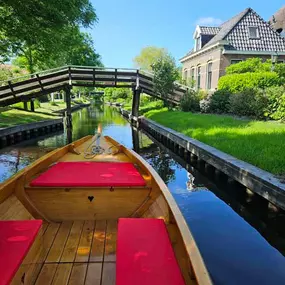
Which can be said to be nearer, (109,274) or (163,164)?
(109,274)

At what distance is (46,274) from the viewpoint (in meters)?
2.44

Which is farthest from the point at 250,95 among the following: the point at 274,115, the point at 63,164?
the point at 63,164

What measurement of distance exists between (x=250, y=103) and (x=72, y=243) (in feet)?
36.7

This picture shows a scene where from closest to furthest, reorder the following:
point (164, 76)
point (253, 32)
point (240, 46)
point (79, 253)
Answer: point (79, 253), point (164, 76), point (240, 46), point (253, 32)

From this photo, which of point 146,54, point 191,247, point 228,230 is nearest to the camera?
point 191,247

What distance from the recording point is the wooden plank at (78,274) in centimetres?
236

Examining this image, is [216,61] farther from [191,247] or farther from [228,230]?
[191,247]

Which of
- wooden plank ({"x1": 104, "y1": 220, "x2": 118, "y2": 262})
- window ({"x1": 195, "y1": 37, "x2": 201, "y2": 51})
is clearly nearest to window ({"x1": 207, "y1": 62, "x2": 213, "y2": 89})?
window ({"x1": 195, "y1": 37, "x2": 201, "y2": 51})

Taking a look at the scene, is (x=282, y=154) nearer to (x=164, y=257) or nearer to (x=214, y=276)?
(x=214, y=276)

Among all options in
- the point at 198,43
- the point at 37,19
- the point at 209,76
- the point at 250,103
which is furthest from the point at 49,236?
the point at 198,43

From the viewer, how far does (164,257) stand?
6.94 feet

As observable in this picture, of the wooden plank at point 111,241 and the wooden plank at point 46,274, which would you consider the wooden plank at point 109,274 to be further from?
the wooden plank at point 46,274

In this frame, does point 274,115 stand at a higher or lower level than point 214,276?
higher

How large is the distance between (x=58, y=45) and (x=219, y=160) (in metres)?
12.6
